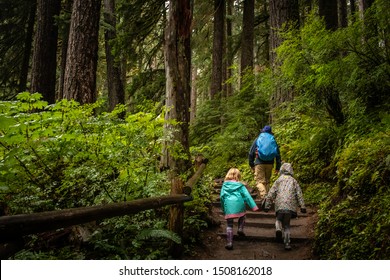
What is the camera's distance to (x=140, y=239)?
4.40 metres

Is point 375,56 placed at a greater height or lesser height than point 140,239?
greater

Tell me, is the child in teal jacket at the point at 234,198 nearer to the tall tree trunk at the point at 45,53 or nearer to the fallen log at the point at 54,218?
the fallen log at the point at 54,218

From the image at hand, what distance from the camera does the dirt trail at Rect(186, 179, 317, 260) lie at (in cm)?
512

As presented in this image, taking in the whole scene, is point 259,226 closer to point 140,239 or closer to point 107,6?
point 140,239

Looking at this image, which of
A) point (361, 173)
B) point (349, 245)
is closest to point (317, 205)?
point (361, 173)

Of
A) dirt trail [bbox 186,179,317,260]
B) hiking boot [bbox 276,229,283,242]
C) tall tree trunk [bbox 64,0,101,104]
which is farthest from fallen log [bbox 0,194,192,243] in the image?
tall tree trunk [bbox 64,0,101,104]

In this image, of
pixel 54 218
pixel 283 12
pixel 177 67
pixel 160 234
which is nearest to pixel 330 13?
pixel 283 12

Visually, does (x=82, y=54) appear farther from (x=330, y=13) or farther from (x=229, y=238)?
(x=330, y=13)

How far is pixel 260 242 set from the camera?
5820mm

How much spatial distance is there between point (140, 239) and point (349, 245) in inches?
108

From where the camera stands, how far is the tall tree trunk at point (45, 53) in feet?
32.8

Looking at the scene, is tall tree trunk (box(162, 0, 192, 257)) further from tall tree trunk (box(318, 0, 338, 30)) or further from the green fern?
tall tree trunk (box(318, 0, 338, 30))

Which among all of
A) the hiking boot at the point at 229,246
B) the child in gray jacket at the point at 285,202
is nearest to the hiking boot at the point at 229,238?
the hiking boot at the point at 229,246

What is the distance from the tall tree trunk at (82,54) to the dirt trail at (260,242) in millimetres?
4548
